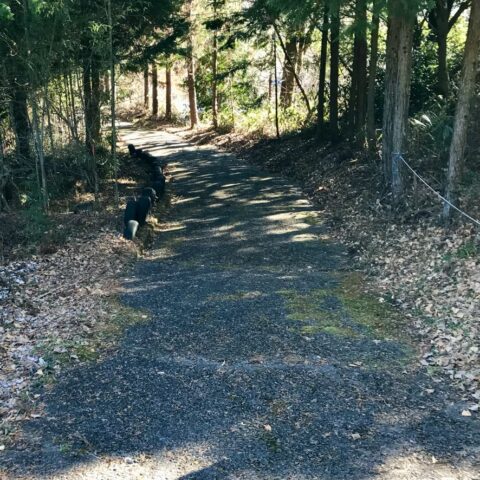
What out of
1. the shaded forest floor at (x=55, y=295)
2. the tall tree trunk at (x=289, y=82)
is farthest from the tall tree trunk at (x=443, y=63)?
the tall tree trunk at (x=289, y=82)

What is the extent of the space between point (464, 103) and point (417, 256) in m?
2.35

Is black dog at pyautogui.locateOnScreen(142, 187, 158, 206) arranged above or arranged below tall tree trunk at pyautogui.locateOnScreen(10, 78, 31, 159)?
below

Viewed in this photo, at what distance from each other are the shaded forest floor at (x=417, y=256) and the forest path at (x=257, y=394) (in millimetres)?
278

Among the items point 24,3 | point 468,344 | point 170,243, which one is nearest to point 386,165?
point 170,243

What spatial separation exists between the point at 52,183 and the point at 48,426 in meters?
9.12

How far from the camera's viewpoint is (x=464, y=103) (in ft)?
25.6

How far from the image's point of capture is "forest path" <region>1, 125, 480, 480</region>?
12.3ft

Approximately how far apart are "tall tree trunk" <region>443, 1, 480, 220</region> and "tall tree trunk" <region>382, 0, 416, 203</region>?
141cm

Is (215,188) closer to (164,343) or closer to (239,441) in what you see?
(164,343)

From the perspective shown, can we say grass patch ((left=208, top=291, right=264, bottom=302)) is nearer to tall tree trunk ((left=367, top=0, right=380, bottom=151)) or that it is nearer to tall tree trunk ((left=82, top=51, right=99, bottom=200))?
tall tree trunk ((left=82, top=51, right=99, bottom=200))

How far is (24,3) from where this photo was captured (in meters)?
8.96

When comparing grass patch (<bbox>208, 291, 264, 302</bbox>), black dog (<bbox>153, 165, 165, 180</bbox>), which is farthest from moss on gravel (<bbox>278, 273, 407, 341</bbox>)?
black dog (<bbox>153, 165, 165, 180</bbox>)

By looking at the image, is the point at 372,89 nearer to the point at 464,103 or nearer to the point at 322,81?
the point at 322,81

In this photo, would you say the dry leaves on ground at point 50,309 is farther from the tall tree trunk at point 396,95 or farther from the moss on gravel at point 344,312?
the tall tree trunk at point 396,95
